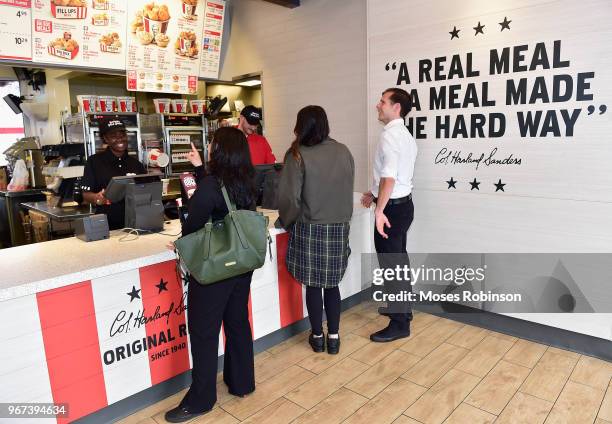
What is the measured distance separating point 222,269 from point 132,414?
1.03 metres

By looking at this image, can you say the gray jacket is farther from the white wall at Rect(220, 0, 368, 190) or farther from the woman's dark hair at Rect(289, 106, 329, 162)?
the white wall at Rect(220, 0, 368, 190)

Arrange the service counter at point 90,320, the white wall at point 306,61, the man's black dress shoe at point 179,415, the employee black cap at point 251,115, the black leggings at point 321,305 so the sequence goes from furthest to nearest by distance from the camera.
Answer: the white wall at point 306,61 → the employee black cap at point 251,115 → the black leggings at point 321,305 → the man's black dress shoe at point 179,415 → the service counter at point 90,320

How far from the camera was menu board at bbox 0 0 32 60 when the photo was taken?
336 centimetres

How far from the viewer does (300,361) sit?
2.83 metres

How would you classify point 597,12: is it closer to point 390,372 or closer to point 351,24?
point 351,24

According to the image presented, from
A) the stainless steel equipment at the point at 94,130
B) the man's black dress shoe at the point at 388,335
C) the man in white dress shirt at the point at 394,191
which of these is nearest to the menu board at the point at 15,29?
the stainless steel equipment at the point at 94,130

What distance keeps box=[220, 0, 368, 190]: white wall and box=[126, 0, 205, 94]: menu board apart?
663mm

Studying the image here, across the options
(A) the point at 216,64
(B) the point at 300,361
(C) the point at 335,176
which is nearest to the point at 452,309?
(B) the point at 300,361

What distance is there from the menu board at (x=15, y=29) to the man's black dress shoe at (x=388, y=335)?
3436 mm

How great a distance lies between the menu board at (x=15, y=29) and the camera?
3.36 m

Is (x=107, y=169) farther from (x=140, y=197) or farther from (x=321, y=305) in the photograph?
(x=321, y=305)

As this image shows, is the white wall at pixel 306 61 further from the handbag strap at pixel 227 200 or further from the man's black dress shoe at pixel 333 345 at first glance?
the handbag strap at pixel 227 200

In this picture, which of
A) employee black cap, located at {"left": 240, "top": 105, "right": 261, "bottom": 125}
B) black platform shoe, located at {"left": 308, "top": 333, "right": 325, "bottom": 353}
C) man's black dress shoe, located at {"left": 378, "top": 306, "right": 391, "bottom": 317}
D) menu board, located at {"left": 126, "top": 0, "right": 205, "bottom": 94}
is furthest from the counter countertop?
menu board, located at {"left": 126, "top": 0, "right": 205, "bottom": 94}
